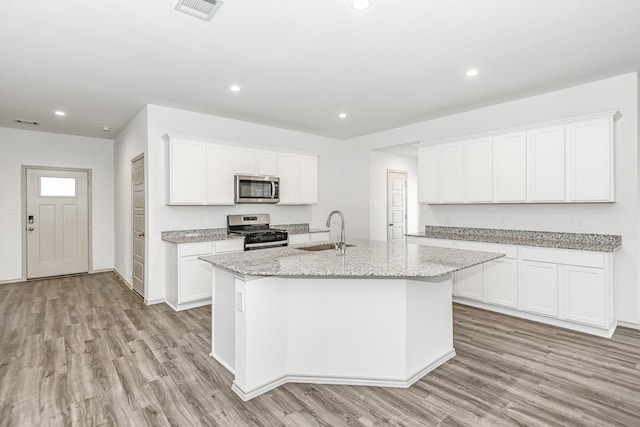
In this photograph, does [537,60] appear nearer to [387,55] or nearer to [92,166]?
[387,55]

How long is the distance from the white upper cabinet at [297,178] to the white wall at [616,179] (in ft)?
7.76

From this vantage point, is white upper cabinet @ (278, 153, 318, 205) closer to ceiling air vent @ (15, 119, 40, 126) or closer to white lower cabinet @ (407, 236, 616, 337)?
white lower cabinet @ (407, 236, 616, 337)

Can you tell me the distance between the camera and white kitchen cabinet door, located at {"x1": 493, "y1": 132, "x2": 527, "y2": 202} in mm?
4074

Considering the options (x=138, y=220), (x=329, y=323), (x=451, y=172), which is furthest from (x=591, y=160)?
(x=138, y=220)

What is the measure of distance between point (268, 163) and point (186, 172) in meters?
1.33

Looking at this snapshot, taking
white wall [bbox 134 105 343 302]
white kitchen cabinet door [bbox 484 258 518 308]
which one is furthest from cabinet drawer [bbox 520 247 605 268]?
white wall [bbox 134 105 343 302]

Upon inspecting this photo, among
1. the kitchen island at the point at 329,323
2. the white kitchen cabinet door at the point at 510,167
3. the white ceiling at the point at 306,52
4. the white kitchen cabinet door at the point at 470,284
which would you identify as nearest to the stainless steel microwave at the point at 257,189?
the white ceiling at the point at 306,52

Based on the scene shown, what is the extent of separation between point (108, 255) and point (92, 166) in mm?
1781

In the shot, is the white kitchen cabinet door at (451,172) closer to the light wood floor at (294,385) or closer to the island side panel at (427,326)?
the light wood floor at (294,385)

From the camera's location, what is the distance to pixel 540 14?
7.90ft

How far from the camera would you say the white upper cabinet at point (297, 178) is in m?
5.61

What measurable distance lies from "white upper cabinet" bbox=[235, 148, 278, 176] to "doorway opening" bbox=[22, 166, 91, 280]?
3.57 metres

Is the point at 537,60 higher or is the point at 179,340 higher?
the point at 537,60

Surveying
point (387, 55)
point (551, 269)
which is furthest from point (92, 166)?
point (551, 269)
